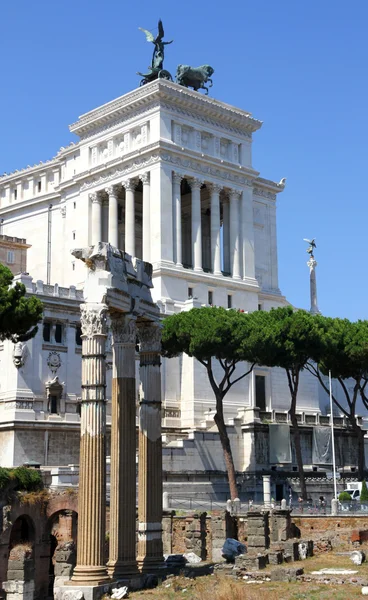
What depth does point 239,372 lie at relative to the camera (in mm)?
67375

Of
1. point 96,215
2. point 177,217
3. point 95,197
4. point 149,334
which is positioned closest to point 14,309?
point 149,334

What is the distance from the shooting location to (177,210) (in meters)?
76.5

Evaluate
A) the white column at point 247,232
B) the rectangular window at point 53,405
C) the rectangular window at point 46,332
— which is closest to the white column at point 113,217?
the white column at point 247,232

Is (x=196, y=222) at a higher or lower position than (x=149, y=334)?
higher

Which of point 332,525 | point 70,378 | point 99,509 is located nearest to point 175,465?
point 70,378

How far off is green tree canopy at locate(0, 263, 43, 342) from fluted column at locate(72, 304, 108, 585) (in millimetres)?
16508

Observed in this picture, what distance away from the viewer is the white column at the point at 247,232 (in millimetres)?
81375

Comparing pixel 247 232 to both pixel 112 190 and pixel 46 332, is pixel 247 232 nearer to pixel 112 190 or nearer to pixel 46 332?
pixel 112 190

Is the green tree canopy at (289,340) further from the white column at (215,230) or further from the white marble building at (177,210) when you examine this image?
the white column at (215,230)

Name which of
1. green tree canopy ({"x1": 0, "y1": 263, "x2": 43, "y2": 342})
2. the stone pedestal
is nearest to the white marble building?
green tree canopy ({"x1": 0, "y1": 263, "x2": 43, "y2": 342})

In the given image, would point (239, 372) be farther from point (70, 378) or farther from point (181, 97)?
point (181, 97)

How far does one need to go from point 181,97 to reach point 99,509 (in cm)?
5662

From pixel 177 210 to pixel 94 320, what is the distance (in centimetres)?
5062

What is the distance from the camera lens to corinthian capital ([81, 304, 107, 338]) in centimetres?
2653
